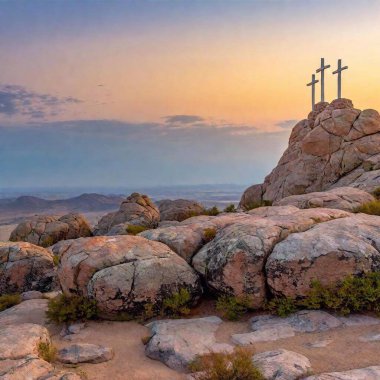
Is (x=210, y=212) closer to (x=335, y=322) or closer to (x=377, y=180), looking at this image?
(x=377, y=180)

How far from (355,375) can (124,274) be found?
7.47 m

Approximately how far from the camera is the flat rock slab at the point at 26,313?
13.5 meters

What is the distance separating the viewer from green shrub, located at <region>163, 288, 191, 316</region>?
1273cm

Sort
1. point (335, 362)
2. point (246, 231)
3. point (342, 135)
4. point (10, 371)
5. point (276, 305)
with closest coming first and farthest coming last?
point (10, 371), point (335, 362), point (276, 305), point (246, 231), point (342, 135)

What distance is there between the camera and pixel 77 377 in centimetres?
877

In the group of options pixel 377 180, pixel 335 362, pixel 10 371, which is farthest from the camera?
pixel 377 180

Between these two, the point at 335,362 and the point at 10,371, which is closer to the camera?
the point at 10,371

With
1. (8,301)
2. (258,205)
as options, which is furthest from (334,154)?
(8,301)

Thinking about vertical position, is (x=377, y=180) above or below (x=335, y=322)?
above

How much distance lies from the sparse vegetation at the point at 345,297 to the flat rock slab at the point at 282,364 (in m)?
2.66

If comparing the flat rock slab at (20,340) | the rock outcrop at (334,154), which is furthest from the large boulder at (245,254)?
the rock outcrop at (334,154)

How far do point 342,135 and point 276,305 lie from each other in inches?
1034

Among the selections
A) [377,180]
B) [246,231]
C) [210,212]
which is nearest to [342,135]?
[377,180]

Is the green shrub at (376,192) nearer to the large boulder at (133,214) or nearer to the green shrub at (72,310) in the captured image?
the green shrub at (72,310)
